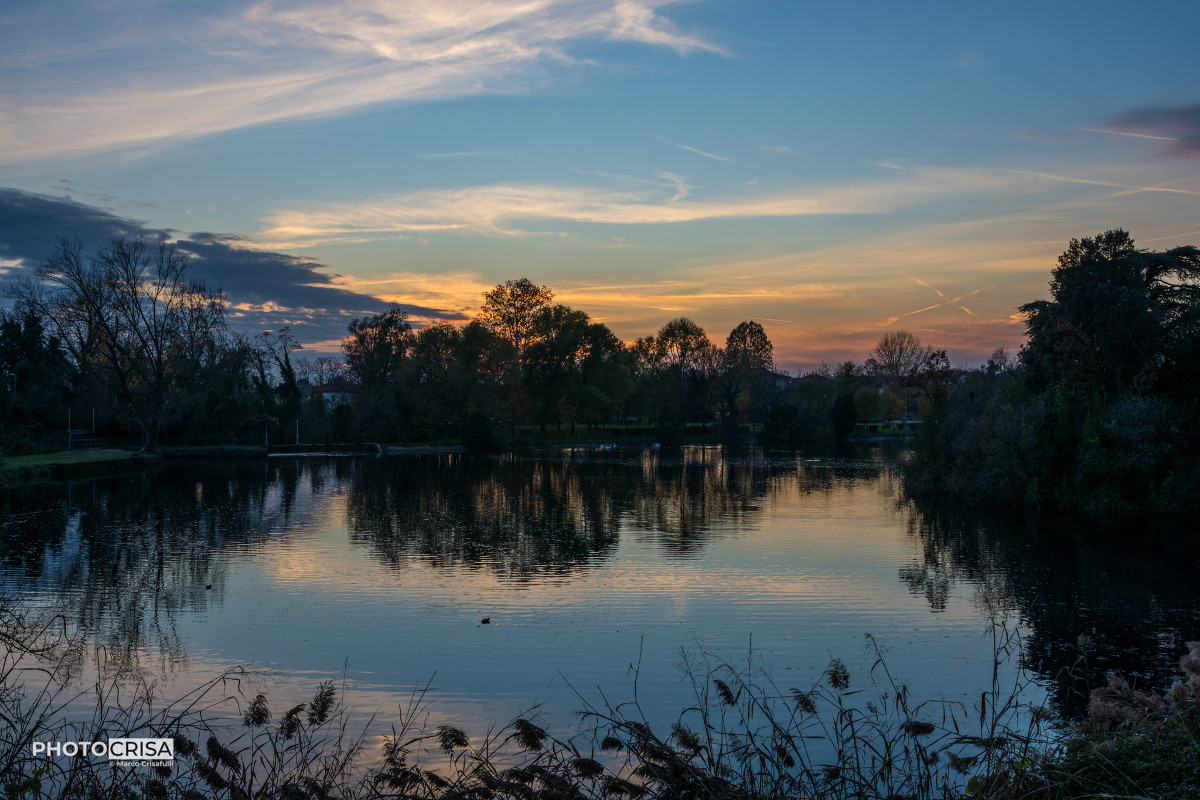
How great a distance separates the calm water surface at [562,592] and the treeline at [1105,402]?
306 centimetres

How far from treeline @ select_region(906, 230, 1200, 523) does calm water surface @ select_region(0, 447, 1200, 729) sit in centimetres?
306

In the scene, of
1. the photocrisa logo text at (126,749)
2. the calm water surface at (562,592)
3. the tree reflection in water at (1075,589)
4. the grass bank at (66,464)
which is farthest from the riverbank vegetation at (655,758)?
the grass bank at (66,464)

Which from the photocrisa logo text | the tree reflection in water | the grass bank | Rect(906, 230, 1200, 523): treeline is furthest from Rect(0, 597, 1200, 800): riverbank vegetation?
the grass bank

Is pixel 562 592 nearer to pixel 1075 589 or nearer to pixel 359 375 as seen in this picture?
pixel 1075 589

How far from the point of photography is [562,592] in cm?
1591

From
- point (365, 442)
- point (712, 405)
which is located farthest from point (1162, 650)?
point (712, 405)

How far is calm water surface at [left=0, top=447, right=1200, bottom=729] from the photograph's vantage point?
1109cm

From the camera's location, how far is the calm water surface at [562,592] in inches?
436

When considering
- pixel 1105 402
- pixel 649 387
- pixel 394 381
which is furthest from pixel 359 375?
pixel 1105 402

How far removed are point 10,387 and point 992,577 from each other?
5372 cm

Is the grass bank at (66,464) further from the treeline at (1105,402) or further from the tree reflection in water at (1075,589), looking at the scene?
the treeline at (1105,402)

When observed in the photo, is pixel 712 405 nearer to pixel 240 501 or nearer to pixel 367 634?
pixel 240 501

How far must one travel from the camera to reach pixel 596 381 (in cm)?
8112

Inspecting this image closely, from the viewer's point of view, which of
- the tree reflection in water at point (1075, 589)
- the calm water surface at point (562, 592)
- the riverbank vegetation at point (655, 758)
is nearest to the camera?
the riverbank vegetation at point (655, 758)
